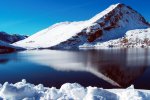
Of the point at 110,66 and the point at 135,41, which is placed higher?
the point at 135,41

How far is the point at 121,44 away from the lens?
15462cm

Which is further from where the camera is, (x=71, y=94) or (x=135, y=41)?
(x=135, y=41)

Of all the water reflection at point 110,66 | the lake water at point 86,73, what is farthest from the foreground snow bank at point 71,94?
the water reflection at point 110,66

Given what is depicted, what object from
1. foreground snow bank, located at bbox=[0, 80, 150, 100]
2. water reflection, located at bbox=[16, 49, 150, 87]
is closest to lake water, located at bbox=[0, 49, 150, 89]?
water reflection, located at bbox=[16, 49, 150, 87]

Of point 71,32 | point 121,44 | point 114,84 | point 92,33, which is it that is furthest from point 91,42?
point 114,84

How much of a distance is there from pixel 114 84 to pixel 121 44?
5256 inches

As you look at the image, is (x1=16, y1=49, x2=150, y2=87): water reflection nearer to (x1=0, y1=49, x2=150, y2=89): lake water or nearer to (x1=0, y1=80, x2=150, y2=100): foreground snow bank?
(x1=0, y1=49, x2=150, y2=89): lake water

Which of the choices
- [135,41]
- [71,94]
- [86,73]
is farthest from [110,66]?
[135,41]

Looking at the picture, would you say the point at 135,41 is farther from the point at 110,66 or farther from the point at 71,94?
the point at 71,94

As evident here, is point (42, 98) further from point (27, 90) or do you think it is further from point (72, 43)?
point (72, 43)

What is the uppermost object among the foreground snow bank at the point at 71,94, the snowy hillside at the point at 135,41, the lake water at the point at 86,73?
the snowy hillside at the point at 135,41

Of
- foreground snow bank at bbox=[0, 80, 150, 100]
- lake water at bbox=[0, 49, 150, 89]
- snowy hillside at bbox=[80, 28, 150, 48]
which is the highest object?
snowy hillside at bbox=[80, 28, 150, 48]

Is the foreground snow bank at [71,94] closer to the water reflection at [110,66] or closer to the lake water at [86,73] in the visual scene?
the lake water at [86,73]

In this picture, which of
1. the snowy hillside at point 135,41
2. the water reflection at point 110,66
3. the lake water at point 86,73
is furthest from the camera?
the snowy hillside at point 135,41
